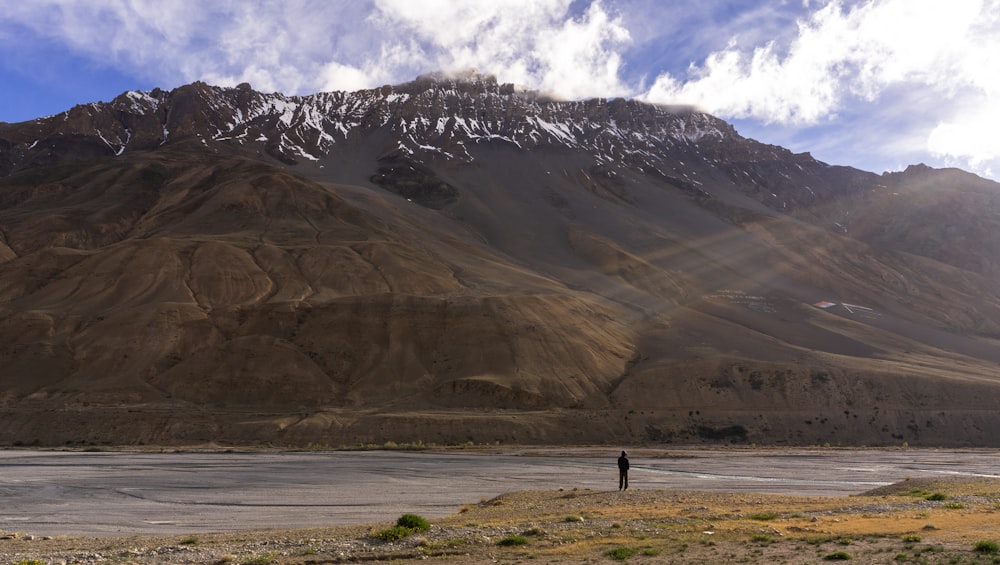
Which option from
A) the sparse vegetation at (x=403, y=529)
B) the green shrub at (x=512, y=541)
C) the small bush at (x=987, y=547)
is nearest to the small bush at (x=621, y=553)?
the green shrub at (x=512, y=541)

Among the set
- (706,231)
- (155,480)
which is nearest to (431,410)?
Answer: (155,480)

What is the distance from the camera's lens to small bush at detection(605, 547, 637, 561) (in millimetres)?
15586

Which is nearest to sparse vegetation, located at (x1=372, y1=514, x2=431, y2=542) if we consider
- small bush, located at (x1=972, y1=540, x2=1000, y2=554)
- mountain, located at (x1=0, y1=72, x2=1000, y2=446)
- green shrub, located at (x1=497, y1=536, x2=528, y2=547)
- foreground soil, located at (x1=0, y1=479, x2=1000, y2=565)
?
foreground soil, located at (x1=0, y1=479, x2=1000, y2=565)

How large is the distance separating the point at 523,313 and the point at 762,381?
25.2 meters

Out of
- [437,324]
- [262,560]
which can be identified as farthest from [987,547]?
[437,324]

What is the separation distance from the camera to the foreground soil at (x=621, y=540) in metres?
15.7

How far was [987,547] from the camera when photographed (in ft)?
50.1

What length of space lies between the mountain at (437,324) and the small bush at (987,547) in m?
50.8

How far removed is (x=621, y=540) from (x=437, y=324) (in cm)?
6820

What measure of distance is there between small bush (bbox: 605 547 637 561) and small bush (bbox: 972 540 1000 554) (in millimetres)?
6413

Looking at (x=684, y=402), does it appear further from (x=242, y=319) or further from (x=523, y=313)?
(x=242, y=319)

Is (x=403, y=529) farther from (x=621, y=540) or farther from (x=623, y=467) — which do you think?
(x=623, y=467)

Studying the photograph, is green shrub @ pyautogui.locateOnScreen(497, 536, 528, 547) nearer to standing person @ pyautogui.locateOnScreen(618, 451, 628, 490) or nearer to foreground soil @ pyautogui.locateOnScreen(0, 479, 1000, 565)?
foreground soil @ pyautogui.locateOnScreen(0, 479, 1000, 565)

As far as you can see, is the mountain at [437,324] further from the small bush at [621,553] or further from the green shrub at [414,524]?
the small bush at [621,553]
